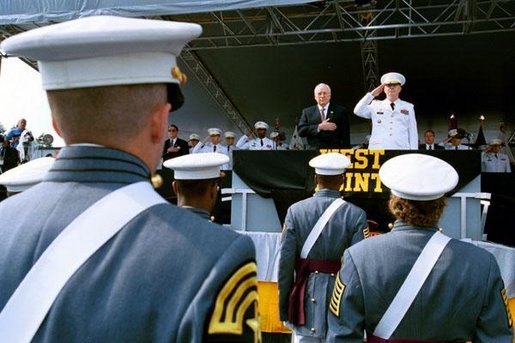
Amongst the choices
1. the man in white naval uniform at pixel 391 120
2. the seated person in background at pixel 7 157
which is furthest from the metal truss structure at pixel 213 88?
the man in white naval uniform at pixel 391 120

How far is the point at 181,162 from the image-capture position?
2.61 meters

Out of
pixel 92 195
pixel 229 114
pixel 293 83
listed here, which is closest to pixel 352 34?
pixel 293 83

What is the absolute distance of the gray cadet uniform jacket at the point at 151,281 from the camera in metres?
0.87

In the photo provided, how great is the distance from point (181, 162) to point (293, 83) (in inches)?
456

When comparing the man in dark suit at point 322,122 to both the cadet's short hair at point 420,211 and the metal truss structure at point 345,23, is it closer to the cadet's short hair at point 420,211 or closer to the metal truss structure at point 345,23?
the metal truss structure at point 345,23

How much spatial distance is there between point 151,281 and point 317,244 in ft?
9.51

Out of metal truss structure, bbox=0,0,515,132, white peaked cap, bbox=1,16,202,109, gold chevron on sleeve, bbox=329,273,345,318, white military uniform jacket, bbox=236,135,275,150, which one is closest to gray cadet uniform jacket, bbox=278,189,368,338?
gold chevron on sleeve, bbox=329,273,345,318

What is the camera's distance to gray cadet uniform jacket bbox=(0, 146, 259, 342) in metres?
0.87

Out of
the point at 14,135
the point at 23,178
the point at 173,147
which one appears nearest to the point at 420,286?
the point at 23,178

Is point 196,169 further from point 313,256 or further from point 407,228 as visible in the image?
point 313,256

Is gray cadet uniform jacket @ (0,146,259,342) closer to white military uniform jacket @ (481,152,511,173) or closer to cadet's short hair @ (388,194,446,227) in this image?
cadet's short hair @ (388,194,446,227)

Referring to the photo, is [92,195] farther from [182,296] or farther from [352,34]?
[352,34]

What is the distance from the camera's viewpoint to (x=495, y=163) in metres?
9.25

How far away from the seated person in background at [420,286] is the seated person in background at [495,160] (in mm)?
7734
